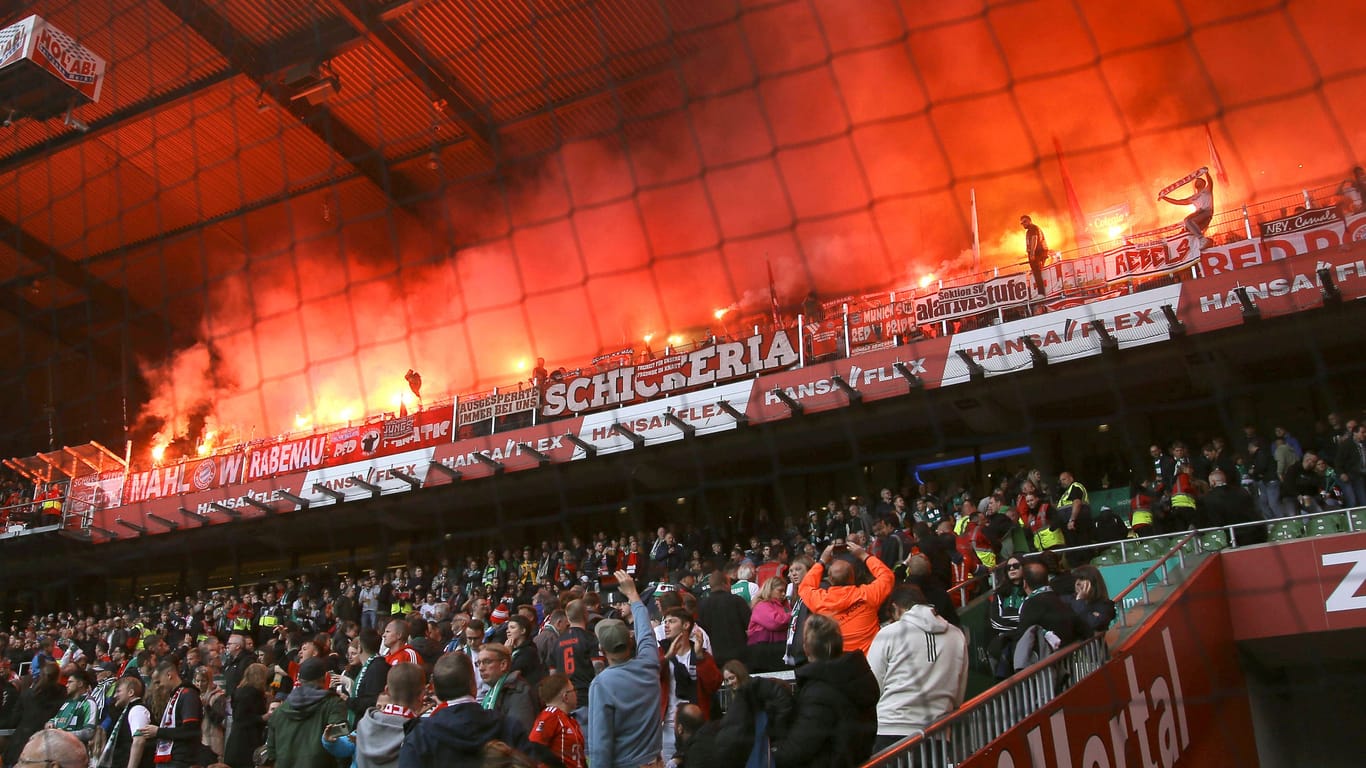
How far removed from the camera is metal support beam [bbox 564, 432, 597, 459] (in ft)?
42.3

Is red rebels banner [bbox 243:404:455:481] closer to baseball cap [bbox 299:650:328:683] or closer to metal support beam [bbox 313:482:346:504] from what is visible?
metal support beam [bbox 313:482:346:504]

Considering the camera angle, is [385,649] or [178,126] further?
[178,126]

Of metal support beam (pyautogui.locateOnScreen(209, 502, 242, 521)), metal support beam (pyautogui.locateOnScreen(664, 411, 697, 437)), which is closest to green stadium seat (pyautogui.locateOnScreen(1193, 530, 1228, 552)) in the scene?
metal support beam (pyautogui.locateOnScreen(664, 411, 697, 437))

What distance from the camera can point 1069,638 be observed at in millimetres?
4332

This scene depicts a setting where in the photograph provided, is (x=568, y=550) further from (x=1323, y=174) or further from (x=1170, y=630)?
(x=1323, y=174)

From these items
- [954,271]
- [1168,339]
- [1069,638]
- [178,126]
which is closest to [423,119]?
[178,126]

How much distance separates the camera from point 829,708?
2789mm

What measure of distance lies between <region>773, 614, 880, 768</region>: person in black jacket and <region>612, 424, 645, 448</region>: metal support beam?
9.70 metres

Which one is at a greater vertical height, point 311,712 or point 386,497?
point 386,497

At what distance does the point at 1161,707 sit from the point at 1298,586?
255 cm

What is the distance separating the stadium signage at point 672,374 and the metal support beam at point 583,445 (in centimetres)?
43

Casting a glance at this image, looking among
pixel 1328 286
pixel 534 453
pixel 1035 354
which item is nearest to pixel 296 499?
pixel 534 453

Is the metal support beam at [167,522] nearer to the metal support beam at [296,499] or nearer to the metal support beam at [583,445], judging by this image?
the metal support beam at [296,499]

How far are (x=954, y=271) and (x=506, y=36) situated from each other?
7.99 meters
